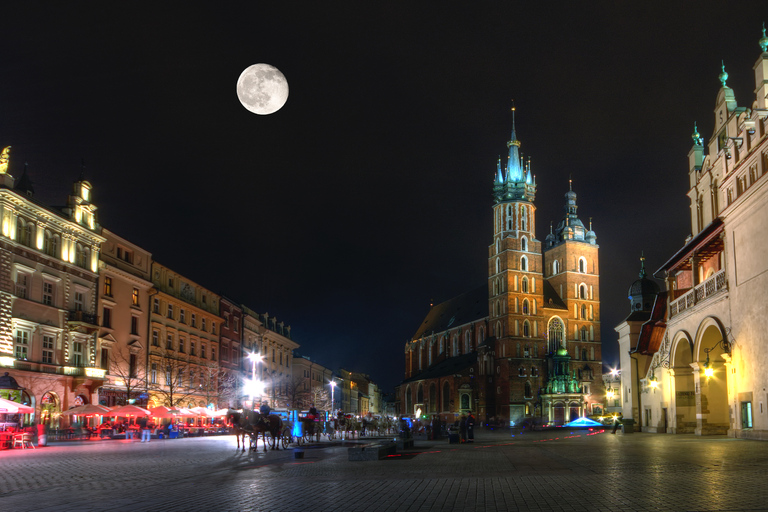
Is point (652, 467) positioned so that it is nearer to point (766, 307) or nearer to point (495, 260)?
point (766, 307)

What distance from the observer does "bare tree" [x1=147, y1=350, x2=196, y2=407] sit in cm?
5453

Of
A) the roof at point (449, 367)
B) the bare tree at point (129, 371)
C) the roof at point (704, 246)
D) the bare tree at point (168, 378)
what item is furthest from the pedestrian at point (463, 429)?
the roof at point (449, 367)

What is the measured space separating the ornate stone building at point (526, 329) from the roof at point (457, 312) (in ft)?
2.21

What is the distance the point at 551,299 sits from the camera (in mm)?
114312

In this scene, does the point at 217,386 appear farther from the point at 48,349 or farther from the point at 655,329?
the point at 655,329

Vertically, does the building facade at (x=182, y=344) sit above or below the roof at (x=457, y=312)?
below

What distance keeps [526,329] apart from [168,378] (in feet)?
213

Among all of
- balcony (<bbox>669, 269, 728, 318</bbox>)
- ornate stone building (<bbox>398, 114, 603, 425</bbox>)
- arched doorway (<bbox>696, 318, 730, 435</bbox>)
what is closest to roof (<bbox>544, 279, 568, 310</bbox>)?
ornate stone building (<bbox>398, 114, 603, 425</bbox>)

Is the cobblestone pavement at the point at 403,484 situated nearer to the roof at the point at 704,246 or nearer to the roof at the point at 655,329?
the roof at the point at 704,246

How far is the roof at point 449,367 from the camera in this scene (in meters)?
116

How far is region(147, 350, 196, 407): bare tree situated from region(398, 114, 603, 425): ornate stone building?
53.6 m

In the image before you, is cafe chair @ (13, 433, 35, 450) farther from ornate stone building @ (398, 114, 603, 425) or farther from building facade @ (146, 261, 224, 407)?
ornate stone building @ (398, 114, 603, 425)

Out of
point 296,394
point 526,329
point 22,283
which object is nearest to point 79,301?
point 22,283

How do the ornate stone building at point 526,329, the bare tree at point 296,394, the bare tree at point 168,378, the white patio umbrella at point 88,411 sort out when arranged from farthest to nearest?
the ornate stone building at point 526,329 → the bare tree at point 296,394 → the bare tree at point 168,378 → the white patio umbrella at point 88,411
